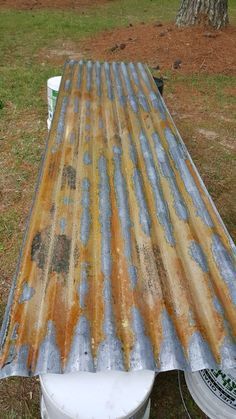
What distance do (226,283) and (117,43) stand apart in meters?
10.1

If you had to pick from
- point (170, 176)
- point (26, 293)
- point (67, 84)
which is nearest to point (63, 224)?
point (26, 293)

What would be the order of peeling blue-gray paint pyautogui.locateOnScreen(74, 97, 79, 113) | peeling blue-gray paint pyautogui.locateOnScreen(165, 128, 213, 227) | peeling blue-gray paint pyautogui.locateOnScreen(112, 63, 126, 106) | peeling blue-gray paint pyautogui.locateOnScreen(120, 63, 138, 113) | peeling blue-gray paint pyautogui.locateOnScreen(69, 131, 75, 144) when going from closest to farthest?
1. peeling blue-gray paint pyautogui.locateOnScreen(165, 128, 213, 227)
2. peeling blue-gray paint pyautogui.locateOnScreen(69, 131, 75, 144)
3. peeling blue-gray paint pyautogui.locateOnScreen(74, 97, 79, 113)
4. peeling blue-gray paint pyautogui.locateOnScreen(120, 63, 138, 113)
5. peeling blue-gray paint pyautogui.locateOnScreen(112, 63, 126, 106)

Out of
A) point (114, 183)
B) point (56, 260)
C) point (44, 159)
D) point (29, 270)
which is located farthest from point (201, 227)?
point (44, 159)

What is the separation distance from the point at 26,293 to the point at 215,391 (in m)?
1.55

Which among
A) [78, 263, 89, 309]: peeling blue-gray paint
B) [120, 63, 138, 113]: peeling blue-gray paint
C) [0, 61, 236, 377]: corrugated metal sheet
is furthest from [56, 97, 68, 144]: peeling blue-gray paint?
[78, 263, 89, 309]: peeling blue-gray paint

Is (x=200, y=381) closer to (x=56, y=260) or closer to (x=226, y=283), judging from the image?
(x=226, y=283)

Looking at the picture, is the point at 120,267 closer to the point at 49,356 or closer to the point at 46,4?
the point at 49,356

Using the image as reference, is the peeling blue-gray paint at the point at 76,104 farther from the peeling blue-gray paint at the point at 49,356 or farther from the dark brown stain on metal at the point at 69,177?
the peeling blue-gray paint at the point at 49,356

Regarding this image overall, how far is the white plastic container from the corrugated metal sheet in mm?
107

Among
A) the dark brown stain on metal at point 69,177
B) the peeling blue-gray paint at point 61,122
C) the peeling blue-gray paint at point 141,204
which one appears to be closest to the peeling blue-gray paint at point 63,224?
→ the dark brown stain on metal at point 69,177

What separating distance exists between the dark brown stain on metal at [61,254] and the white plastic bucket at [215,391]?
126 centimetres

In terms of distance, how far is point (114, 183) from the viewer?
3.04 meters

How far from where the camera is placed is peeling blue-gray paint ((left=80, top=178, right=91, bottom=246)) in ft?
8.33

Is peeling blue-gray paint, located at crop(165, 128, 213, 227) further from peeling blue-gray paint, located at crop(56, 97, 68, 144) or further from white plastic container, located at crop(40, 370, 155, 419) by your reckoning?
white plastic container, located at crop(40, 370, 155, 419)
